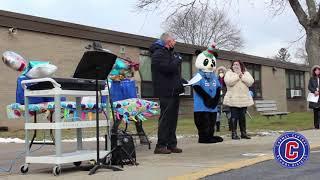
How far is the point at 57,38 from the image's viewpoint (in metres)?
21.5

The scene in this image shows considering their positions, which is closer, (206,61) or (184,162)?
(184,162)

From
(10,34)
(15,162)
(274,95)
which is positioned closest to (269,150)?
(15,162)

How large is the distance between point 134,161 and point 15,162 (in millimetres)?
2166

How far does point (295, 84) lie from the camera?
147 feet

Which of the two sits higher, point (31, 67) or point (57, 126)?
point (31, 67)

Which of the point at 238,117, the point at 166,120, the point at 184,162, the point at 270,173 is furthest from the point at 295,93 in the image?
the point at 270,173

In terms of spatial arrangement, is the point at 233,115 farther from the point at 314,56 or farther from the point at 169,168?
the point at 314,56

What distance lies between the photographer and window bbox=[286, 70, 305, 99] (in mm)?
42728

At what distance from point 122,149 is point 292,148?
12.4ft

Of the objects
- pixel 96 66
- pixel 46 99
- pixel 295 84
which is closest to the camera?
pixel 96 66

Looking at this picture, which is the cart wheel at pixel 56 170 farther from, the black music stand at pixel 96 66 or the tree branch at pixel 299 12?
the tree branch at pixel 299 12

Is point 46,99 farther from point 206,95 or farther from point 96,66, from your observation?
point 206,95

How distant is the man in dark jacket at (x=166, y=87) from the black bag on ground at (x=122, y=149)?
1463 millimetres

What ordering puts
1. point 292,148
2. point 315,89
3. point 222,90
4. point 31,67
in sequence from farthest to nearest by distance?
point 315,89, point 222,90, point 31,67, point 292,148
